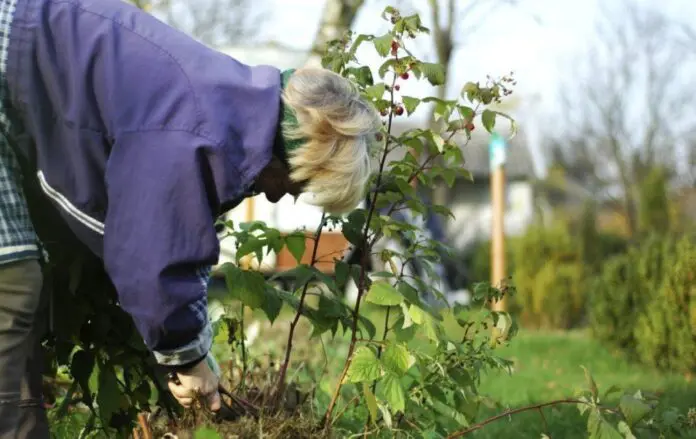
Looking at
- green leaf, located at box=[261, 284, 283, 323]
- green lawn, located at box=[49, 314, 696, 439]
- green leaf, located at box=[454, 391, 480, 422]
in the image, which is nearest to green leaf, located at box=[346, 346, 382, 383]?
green leaf, located at box=[261, 284, 283, 323]

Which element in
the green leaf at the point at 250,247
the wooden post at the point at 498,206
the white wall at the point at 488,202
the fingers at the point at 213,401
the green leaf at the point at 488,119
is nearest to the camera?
the fingers at the point at 213,401

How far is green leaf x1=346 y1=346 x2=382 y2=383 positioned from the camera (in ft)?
8.46

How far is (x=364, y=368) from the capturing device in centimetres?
260

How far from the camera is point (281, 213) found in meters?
20.5

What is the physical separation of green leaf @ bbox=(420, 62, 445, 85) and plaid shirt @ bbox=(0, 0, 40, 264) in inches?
44.4

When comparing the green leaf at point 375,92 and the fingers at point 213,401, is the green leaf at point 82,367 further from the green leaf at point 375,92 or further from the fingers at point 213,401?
the green leaf at point 375,92

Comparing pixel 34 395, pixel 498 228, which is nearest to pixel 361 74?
pixel 34 395

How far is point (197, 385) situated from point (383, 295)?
0.55 meters

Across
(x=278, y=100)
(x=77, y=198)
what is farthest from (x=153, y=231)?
(x=278, y=100)

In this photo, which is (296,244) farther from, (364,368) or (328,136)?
(328,136)

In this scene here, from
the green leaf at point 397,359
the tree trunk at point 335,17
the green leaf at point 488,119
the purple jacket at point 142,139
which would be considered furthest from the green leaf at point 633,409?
the tree trunk at point 335,17

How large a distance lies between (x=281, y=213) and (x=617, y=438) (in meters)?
18.2

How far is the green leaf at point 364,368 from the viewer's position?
2.58 metres

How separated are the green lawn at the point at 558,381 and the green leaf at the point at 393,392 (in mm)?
1557
